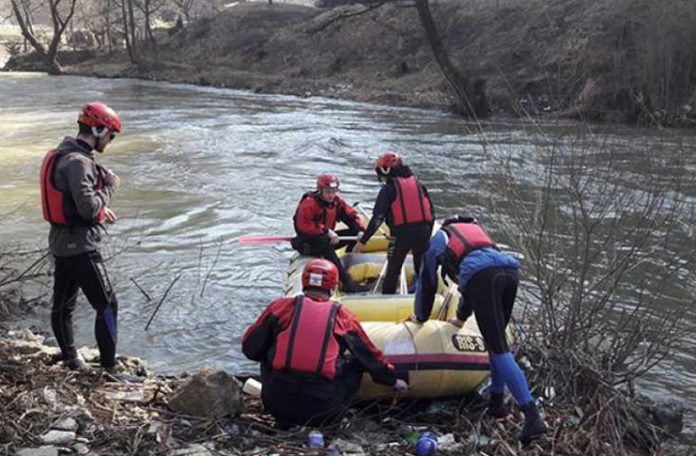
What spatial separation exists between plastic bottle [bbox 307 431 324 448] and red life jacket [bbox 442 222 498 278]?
51.2 inches

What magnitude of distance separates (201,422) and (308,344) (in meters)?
0.79

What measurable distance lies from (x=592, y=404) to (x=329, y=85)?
27198 mm

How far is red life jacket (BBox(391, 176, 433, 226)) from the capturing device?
7195mm

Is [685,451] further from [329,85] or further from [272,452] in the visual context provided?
[329,85]

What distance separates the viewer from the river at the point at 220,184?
23.9 ft

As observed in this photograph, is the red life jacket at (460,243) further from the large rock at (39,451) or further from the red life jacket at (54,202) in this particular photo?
the large rock at (39,451)

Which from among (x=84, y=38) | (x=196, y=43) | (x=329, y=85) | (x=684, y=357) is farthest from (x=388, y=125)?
(x=84, y=38)

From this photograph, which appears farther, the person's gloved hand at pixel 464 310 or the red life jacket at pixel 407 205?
the red life jacket at pixel 407 205

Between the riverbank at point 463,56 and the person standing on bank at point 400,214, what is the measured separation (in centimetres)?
345

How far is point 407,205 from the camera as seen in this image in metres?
7.21

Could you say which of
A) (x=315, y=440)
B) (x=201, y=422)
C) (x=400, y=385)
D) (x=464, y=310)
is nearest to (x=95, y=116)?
(x=201, y=422)

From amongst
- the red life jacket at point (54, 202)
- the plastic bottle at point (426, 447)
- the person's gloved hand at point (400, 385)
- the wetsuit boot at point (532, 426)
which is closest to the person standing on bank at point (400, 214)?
the person's gloved hand at point (400, 385)

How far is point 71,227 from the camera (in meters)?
4.71

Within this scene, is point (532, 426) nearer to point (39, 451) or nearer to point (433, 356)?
point (433, 356)
